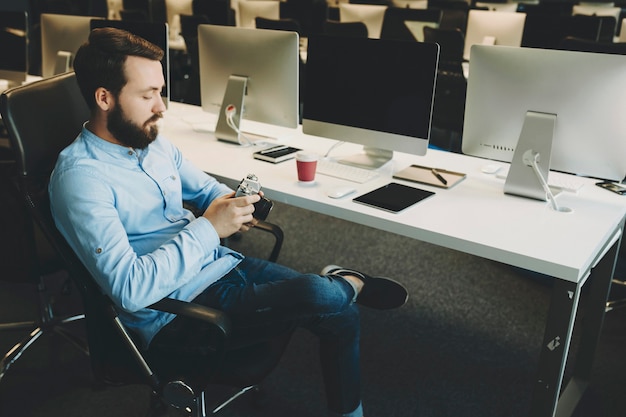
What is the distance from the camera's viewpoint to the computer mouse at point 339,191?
177 cm

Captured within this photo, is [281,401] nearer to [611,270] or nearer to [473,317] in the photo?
[473,317]

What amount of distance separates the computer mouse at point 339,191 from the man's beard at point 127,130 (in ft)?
1.87

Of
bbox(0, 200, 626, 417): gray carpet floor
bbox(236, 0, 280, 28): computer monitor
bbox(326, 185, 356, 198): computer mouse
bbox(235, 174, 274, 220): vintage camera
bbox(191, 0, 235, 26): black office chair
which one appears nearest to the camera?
bbox(235, 174, 274, 220): vintage camera

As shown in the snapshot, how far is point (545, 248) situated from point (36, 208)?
4.04ft

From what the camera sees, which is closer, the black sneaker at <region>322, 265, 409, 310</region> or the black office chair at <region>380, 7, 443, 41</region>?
the black sneaker at <region>322, 265, 409, 310</region>

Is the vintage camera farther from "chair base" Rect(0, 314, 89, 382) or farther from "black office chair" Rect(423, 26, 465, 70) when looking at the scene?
"black office chair" Rect(423, 26, 465, 70)

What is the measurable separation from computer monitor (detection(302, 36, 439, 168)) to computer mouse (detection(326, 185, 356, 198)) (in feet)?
0.94

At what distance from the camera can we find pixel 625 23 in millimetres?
3670

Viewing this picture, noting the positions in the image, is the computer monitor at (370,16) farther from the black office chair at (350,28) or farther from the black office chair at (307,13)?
the black office chair at (307,13)

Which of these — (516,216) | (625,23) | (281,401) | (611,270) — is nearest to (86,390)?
(281,401)

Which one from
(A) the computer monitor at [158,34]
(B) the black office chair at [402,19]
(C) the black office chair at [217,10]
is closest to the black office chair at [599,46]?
(B) the black office chair at [402,19]

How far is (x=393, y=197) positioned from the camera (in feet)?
5.81

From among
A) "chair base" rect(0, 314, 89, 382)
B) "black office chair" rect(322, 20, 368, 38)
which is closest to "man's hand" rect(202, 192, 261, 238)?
"chair base" rect(0, 314, 89, 382)

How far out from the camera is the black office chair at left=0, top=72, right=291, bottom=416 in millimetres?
1309
